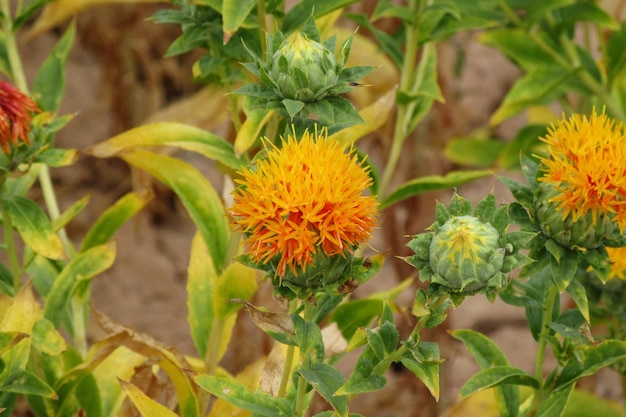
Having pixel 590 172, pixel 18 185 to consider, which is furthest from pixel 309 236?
pixel 18 185

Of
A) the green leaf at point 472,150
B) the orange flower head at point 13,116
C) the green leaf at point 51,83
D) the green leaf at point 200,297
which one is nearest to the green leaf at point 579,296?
the green leaf at point 200,297

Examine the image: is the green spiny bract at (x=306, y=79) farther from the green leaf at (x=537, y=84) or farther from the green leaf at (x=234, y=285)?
the green leaf at (x=537, y=84)

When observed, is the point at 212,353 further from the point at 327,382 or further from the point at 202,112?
the point at 202,112

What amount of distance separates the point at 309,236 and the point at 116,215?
2.62ft

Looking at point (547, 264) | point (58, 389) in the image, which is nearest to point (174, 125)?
point (58, 389)

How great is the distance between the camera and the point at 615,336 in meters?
1.63

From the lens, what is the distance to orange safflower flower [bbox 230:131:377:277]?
3.52 ft

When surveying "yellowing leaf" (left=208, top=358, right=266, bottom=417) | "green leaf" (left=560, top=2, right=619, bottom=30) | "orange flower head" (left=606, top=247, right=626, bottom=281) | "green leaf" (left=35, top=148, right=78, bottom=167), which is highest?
"green leaf" (left=35, top=148, right=78, bottom=167)

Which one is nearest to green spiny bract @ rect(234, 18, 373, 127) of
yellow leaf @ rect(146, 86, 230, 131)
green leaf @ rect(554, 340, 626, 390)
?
green leaf @ rect(554, 340, 626, 390)

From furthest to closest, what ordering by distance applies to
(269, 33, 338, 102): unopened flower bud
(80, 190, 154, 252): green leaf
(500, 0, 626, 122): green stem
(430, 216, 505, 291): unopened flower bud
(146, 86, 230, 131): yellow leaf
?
1. (146, 86, 230, 131): yellow leaf
2. (500, 0, 626, 122): green stem
3. (80, 190, 154, 252): green leaf
4. (269, 33, 338, 102): unopened flower bud
5. (430, 216, 505, 291): unopened flower bud

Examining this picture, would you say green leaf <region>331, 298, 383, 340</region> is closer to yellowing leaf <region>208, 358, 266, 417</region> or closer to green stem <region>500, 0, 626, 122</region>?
yellowing leaf <region>208, 358, 266, 417</region>

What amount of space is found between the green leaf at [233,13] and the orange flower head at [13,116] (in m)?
0.31

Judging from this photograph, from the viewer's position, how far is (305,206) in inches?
42.3

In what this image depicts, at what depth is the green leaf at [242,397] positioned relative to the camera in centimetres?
119
